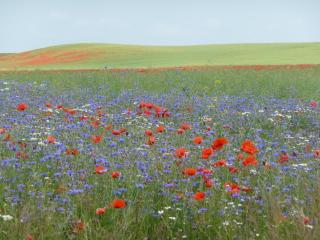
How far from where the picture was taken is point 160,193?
4.96m

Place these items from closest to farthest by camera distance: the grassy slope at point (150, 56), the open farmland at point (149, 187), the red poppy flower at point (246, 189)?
the open farmland at point (149, 187)
the red poppy flower at point (246, 189)
the grassy slope at point (150, 56)

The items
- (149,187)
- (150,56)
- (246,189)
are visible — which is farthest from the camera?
(150,56)

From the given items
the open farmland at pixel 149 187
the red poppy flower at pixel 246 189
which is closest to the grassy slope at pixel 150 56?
the open farmland at pixel 149 187

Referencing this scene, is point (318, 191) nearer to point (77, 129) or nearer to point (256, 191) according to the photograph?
point (256, 191)

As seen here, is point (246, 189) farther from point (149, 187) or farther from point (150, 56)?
point (150, 56)

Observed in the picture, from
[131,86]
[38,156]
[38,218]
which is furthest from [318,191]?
[131,86]

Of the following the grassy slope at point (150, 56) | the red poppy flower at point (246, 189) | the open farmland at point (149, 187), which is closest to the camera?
the open farmland at point (149, 187)

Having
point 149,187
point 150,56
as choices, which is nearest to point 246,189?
point 149,187

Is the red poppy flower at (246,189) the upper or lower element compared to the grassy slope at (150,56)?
upper

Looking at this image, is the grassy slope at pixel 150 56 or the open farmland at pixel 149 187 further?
the grassy slope at pixel 150 56

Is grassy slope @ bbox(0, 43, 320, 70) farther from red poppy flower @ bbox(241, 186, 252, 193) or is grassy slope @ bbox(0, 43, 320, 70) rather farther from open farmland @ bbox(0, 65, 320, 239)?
red poppy flower @ bbox(241, 186, 252, 193)

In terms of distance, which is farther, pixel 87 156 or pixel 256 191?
pixel 87 156

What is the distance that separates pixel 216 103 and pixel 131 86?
15.7 ft

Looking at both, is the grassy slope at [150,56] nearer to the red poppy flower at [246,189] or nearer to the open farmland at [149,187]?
the open farmland at [149,187]
